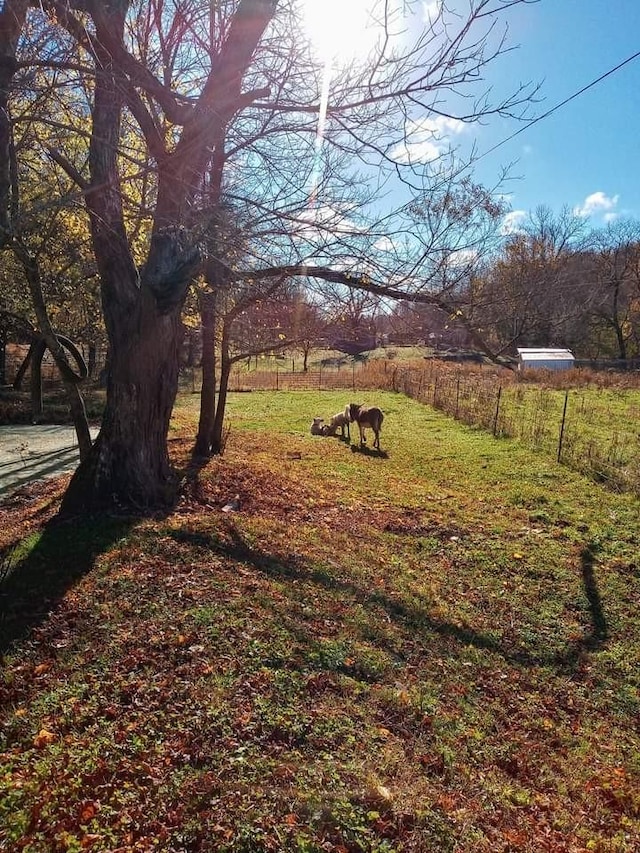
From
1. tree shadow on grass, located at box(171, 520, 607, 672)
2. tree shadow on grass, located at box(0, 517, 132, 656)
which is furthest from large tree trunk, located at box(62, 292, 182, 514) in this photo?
tree shadow on grass, located at box(171, 520, 607, 672)

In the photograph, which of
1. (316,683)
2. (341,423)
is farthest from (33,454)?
(316,683)

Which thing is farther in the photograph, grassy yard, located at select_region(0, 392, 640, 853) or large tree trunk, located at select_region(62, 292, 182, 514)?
large tree trunk, located at select_region(62, 292, 182, 514)

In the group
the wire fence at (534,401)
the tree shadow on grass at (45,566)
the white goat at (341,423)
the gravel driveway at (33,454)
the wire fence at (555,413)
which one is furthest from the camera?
the white goat at (341,423)

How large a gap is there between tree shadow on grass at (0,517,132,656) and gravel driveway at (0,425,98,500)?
3.42 metres

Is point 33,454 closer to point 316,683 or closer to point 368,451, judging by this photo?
point 368,451

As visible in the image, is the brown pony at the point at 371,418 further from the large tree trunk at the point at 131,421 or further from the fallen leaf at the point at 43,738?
the fallen leaf at the point at 43,738

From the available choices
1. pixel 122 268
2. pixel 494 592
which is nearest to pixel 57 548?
pixel 122 268

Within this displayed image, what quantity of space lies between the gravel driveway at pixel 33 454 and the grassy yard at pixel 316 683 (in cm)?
274

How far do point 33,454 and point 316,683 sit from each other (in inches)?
403

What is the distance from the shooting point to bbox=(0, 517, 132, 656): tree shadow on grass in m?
4.14

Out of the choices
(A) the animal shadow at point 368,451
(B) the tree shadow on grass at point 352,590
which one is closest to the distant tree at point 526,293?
(B) the tree shadow on grass at point 352,590

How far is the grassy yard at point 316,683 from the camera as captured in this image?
254cm

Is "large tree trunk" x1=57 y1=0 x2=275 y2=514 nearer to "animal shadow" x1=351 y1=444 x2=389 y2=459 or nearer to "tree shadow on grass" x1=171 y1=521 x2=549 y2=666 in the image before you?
"tree shadow on grass" x1=171 y1=521 x2=549 y2=666

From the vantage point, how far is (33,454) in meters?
11.6
